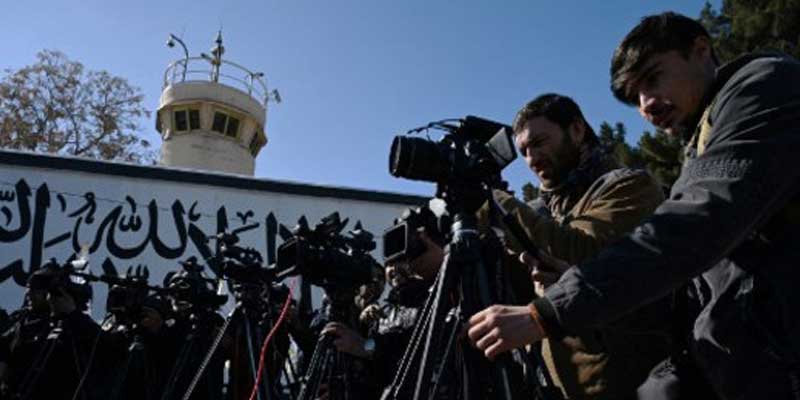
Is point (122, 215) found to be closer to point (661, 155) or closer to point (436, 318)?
point (436, 318)

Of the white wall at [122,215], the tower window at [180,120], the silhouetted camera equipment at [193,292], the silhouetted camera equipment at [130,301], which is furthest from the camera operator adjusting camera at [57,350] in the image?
the tower window at [180,120]

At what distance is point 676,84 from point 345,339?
1379 millimetres

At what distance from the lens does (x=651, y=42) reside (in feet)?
4.18

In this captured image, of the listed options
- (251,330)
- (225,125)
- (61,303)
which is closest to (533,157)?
(251,330)

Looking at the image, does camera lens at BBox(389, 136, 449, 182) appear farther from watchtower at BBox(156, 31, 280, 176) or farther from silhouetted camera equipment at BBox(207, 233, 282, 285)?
watchtower at BBox(156, 31, 280, 176)

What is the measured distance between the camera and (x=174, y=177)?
6.61 m

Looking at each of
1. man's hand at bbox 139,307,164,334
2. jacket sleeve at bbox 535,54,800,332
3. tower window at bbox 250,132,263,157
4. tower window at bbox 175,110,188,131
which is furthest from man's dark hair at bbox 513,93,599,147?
tower window at bbox 250,132,263,157

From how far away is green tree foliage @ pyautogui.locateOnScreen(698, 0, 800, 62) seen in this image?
875 centimetres

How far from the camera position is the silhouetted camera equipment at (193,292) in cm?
333

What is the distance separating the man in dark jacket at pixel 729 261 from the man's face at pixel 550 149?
0.68 m

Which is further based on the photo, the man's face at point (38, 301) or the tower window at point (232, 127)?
the tower window at point (232, 127)

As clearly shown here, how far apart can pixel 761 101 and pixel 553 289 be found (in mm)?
462

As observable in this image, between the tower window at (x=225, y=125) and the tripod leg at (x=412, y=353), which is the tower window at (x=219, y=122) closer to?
the tower window at (x=225, y=125)

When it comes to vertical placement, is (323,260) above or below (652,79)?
below
